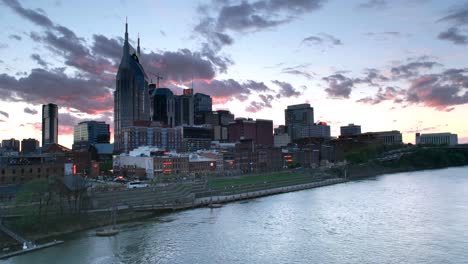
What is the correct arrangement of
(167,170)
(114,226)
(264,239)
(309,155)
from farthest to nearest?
(309,155) < (167,170) < (114,226) < (264,239)

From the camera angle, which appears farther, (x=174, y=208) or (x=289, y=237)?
(x=174, y=208)

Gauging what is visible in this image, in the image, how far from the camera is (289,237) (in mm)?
49344

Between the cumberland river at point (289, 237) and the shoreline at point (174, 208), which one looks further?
the shoreline at point (174, 208)

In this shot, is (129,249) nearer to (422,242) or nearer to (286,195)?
(422,242)

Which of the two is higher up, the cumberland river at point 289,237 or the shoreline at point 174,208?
the shoreline at point 174,208

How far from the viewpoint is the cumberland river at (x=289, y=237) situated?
40.9m

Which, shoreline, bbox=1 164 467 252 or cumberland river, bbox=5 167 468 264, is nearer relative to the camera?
cumberland river, bbox=5 167 468 264

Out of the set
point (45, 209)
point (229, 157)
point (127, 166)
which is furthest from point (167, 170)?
point (45, 209)

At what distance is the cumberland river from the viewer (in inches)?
1610

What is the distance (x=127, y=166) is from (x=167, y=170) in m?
13.5

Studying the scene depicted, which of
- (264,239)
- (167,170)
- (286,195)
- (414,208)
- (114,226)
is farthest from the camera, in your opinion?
(167,170)

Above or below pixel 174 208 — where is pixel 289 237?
below

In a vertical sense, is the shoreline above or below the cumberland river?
above

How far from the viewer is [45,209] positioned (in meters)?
53.6
